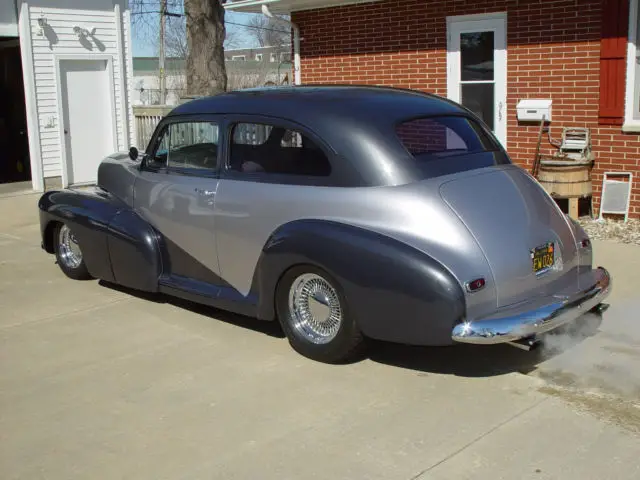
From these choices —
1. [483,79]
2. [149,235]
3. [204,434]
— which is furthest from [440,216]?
[483,79]

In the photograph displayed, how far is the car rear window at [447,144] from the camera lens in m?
5.07

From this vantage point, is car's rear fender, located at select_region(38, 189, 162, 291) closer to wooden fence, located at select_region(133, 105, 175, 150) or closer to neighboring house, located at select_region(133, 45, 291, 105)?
wooden fence, located at select_region(133, 105, 175, 150)

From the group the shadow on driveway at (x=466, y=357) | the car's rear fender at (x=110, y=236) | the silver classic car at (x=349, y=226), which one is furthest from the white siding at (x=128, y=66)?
the shadow on driveway at (x=466, y=357)

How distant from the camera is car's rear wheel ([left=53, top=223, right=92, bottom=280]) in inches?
282

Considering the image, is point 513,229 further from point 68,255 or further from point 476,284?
point 68,255

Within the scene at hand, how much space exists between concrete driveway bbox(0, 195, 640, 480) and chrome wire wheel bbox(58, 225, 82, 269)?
1.10 meters

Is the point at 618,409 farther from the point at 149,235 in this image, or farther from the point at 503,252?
the point at 149,235

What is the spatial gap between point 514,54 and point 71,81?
7601mm

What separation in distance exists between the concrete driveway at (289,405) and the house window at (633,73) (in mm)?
3611

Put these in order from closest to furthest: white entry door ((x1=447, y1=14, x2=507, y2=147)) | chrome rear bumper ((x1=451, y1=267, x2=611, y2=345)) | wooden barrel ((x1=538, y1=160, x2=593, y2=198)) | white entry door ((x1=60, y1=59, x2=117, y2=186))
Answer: chrome rear bumper ((x1=451, y1=267, x2=611, y2=345))
wooden barrel ((x1=538, y1=160, x2=593, y2=198))
white entry door ((x1=447, y1=14, x2=507, y2=147))
white entry door ((x1=60, y1=59, x2=117, y2=186))

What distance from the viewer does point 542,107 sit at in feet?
32.1

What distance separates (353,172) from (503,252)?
1.05 metres

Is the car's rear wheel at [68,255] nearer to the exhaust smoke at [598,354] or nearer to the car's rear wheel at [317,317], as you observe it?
the car's rear wheel at [317,317]

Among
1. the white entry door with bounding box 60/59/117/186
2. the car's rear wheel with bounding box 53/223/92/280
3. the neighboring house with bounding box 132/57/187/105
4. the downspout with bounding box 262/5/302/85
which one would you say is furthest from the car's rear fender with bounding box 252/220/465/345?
the neighboring house with bounding box 132/57/187/105
